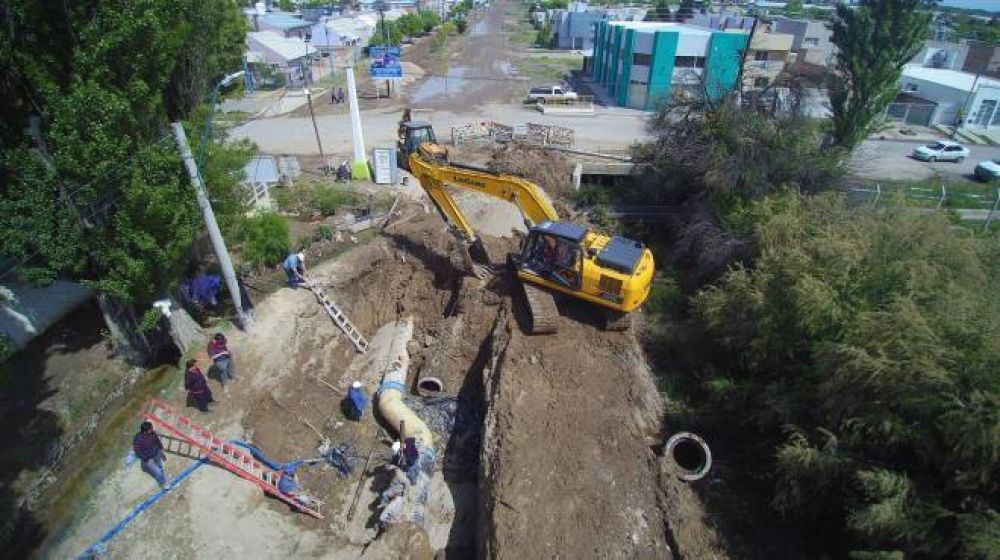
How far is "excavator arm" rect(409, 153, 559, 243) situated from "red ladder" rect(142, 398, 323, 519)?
868 centimetres

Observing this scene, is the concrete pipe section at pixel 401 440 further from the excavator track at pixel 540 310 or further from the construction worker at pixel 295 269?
the excavator track at pixel 540 310

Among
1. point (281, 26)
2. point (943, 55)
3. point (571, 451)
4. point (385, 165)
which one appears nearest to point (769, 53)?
point (943, 55)

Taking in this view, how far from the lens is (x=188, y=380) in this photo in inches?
451

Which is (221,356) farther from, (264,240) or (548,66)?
(548,66)

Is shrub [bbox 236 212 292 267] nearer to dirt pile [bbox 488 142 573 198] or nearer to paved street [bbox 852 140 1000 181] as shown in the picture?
dirt pile [bbox 488 142 573 198]

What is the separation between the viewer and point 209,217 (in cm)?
1214

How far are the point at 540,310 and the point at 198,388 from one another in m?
8.12

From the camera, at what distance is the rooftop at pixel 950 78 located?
36.5 m

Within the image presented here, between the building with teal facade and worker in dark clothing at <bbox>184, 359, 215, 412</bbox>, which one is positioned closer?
worker in dark clothing at <bbox>184, 359, 215, 412</bbox>

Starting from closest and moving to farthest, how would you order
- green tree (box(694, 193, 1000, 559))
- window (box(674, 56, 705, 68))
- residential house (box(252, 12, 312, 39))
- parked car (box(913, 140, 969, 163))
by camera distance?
1. green tree (box(694, 193, 1000, 559))
2. parked car (box(913, 140, 969, 163))
3. window (box(674, 56, 705, 68))
4. residential house (box(252, 12, 312, 39))

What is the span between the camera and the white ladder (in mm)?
15469

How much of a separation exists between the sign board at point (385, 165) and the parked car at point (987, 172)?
30067mm

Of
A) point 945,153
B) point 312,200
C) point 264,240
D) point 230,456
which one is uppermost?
point 264,240

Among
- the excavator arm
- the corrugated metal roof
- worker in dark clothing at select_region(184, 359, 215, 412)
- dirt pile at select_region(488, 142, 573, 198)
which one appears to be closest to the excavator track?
the excavator arm
